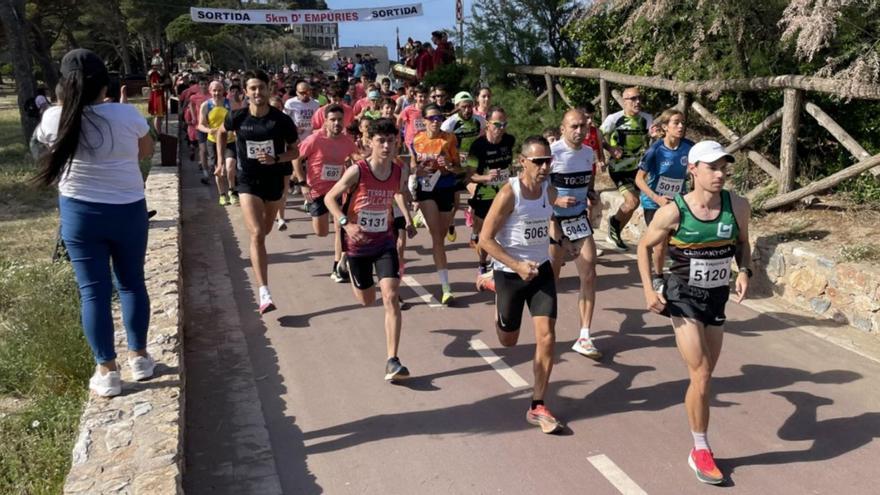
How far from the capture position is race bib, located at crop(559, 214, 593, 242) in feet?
21.6

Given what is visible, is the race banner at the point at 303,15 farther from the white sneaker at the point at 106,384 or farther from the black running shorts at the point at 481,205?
the white sneaker at the point at 106,384

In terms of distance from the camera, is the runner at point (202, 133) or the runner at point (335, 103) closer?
the runner at point (335, 103)

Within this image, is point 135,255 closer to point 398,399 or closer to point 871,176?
point 398,399

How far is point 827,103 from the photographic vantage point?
8.67 metres

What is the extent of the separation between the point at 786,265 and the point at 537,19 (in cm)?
988

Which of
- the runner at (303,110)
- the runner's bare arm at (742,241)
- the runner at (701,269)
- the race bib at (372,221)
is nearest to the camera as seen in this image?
the runner at (701,269)

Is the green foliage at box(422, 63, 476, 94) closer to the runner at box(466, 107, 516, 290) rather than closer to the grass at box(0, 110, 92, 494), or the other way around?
the runner at box(466, 107, 516, 290)

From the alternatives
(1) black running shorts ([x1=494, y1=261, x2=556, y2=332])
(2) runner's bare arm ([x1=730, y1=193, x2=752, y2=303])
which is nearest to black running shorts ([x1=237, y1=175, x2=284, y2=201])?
(1) black running shorts ([x1=494, y1=261, x2=556, y2=332])

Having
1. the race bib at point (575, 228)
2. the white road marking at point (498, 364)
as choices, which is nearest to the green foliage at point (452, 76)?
the race bib at point (575, 228)

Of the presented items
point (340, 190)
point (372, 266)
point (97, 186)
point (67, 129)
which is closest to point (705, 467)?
point (372, 266)

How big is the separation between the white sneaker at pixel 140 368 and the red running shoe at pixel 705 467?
11.0ft

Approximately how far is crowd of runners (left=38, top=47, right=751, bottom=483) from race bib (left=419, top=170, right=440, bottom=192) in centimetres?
1

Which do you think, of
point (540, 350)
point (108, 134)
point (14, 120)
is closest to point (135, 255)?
point (108, 134)

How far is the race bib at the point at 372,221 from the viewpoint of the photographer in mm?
6027
